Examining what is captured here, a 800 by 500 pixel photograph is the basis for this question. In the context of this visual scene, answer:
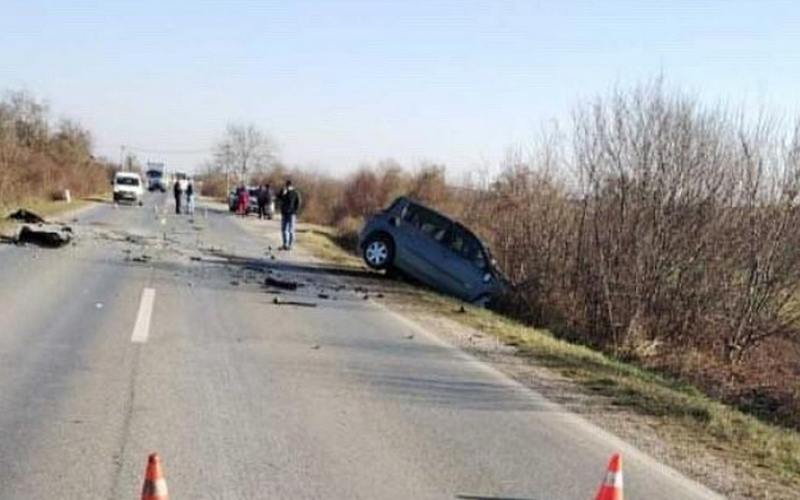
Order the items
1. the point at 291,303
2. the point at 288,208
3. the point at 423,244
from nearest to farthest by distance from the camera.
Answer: the point at 291,303 → the point at 423,244 → the point at 288,208

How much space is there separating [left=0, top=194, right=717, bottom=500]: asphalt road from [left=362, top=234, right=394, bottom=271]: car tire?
7.41 metres

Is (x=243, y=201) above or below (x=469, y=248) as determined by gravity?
above

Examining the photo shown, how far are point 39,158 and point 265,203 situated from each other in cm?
1658

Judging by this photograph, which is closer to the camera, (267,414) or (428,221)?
(267,414)

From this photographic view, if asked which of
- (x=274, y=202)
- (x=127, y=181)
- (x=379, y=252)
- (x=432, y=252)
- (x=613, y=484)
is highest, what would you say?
(x=127, y=181)

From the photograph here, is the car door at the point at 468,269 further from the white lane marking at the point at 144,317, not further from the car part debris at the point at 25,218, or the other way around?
the car part debris at the point at 25,218

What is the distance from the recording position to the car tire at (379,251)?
21.9 meters

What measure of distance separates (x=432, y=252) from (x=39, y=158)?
4559cm

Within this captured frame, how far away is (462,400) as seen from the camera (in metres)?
8.94

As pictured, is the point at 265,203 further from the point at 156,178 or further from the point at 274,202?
the point at 156,178

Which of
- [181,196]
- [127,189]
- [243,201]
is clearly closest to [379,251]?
[181,196]

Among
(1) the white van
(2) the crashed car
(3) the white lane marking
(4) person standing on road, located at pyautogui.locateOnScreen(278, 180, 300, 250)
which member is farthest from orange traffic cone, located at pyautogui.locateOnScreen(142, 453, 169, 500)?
(1) the white van

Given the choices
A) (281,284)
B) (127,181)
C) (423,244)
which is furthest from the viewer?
(127,181)

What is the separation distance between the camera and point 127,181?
61.8 metres
